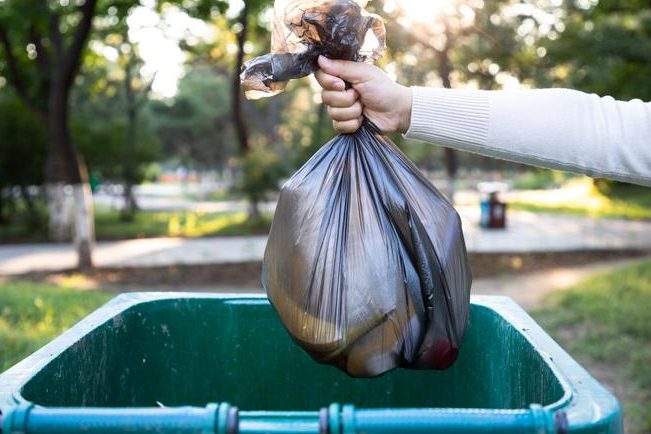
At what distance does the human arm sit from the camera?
1564 millimetres

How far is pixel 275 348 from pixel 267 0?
11372 mm

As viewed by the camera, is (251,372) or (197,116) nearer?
(251,372)

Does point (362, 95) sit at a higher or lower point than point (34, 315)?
higher

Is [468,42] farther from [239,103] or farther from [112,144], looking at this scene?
[112,144]

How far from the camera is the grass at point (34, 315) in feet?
13.4

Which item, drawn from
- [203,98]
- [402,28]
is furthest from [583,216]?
[203,98]

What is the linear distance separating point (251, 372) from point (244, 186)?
13274 millimetres

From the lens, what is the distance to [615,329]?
563 cm

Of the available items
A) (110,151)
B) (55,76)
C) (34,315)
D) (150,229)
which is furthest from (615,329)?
(110,151)

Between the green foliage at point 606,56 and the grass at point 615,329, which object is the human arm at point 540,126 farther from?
the green foliage at point 606,56

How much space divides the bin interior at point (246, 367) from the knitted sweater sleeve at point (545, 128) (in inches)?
18.8

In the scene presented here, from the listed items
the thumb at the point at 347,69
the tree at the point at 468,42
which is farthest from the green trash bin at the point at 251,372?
the tree at the point at 468,42

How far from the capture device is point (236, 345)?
6.88 ft

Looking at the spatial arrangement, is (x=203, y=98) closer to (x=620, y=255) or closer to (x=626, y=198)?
(x=626, y=198)
